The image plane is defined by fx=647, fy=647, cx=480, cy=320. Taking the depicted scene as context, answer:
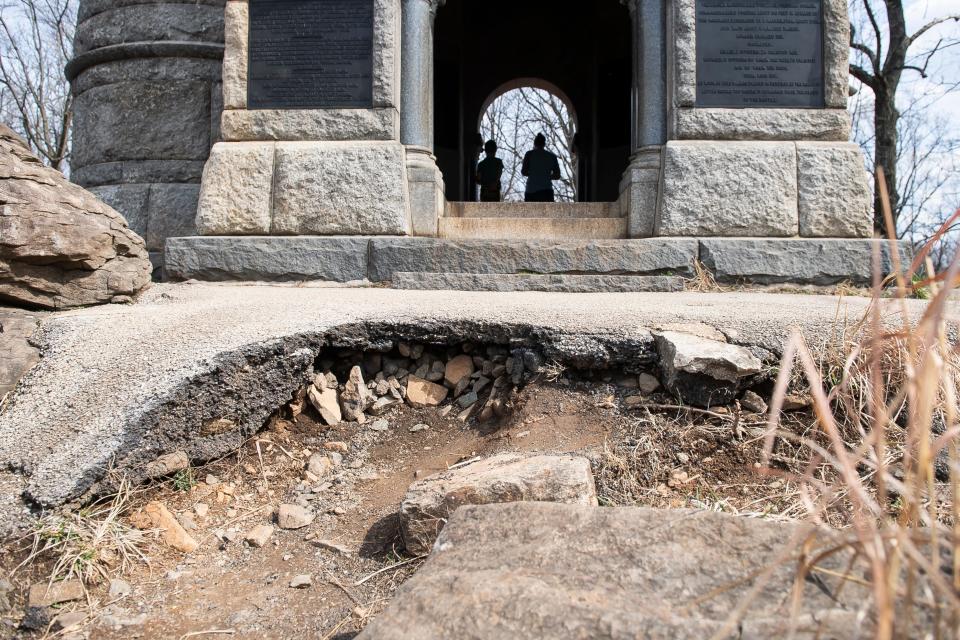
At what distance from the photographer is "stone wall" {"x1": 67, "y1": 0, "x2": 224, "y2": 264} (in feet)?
20.1

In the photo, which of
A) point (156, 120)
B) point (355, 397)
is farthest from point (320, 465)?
point (156, 120)

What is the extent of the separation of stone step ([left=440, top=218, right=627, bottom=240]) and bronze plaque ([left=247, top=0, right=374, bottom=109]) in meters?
1.21

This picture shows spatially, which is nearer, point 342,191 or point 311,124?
point 342,191

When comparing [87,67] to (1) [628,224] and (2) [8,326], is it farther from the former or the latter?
(1) [628,224]

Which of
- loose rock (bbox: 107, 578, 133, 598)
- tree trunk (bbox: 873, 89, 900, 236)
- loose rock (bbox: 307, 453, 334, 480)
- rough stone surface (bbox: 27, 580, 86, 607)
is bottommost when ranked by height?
loose rock (bbox: 107, 578, 133, 598)

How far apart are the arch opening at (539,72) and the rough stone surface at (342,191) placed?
5.35 metres

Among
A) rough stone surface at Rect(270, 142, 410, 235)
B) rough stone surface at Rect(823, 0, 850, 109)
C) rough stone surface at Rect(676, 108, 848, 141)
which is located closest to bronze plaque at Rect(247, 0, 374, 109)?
rough stone surface at Rect(270, 142, 410, 235)

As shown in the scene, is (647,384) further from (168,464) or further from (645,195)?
(645,195)

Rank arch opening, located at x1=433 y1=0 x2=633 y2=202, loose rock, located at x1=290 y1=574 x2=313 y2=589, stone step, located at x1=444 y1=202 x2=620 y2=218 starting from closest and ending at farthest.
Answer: loose rock, located at x1=290 y1=574 x2=313 y2=589 < stone step, located at x1=444 y1=202 x2=620 y2=218 < arch opening, located at x1=433 y1=0 x2=633 y2=202

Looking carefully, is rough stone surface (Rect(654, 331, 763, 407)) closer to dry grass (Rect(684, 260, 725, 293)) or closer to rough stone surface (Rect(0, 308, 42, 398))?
dry grass (Rect(684, 260, 725, 293))

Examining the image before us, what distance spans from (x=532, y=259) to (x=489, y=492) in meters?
2.91

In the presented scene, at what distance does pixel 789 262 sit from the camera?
4.73m

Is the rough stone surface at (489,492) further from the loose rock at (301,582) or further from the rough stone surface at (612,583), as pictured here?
the rough stone surface at (612,583)

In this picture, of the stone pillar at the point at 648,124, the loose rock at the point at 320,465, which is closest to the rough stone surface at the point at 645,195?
the stone pillar at the point at 648,124
